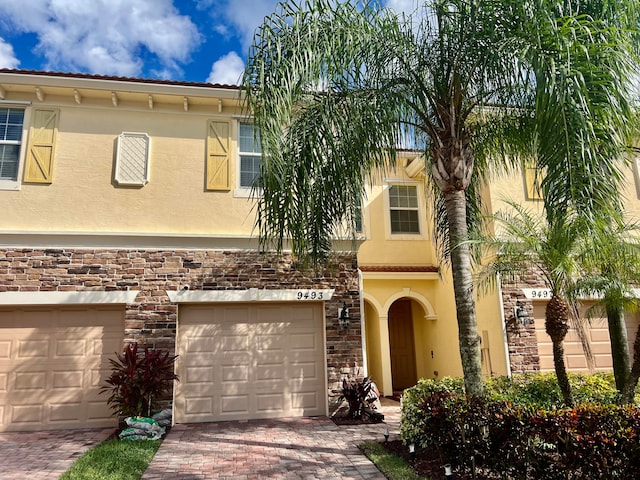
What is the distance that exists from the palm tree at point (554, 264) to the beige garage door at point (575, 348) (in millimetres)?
4317

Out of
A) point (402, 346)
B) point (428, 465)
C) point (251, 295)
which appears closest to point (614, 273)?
point (428, 465)

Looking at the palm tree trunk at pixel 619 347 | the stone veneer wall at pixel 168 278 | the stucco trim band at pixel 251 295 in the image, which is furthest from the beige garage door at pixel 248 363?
the palm tree trunk at pixel 619 347

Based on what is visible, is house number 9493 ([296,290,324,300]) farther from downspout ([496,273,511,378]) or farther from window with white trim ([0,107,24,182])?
window with white trim ([0,107,24,182])

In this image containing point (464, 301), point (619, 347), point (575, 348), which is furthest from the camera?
point (575, 348)

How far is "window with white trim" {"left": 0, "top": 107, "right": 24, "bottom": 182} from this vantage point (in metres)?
9.74

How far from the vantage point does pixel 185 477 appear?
6.19 meters

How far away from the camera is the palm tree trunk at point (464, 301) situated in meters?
6.48

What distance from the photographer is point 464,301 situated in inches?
260

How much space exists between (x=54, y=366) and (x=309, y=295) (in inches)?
210

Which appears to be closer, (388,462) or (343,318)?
(388,462)

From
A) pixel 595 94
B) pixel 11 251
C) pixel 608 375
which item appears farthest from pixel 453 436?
pixel 11 251

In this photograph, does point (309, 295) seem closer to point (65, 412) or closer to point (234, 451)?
point (234, 451)

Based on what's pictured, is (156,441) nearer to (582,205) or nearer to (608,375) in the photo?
(582,205)

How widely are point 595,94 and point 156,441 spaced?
838 cm
